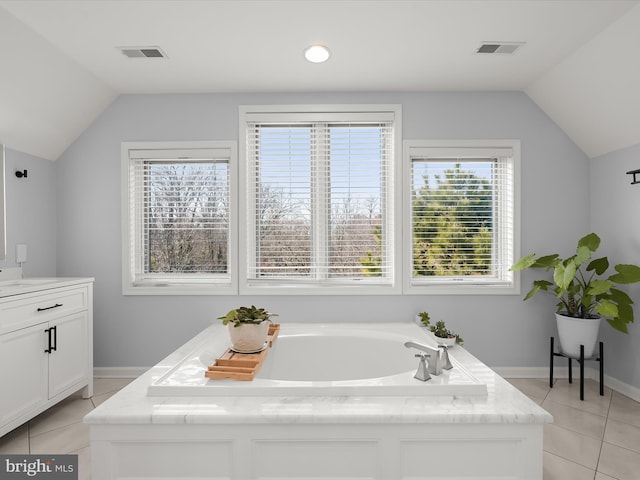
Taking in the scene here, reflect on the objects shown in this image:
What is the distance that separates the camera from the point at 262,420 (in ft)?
4.66

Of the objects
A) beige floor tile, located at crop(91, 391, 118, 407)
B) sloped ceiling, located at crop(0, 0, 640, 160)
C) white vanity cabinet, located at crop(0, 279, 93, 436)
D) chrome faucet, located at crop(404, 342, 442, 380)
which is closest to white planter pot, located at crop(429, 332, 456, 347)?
chrome faucet, located at crop(404, 342, 442, 380)

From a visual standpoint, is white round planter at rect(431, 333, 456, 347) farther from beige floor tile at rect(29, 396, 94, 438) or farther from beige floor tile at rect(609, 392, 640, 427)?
beige floor tile at rect(29, 396, 94, 438)

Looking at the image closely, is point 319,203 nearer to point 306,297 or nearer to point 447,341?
point 306,297

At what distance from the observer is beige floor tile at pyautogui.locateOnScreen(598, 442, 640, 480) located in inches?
70.4

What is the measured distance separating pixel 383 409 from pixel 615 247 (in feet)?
7.94

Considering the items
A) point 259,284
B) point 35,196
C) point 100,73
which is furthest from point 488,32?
point 35,196

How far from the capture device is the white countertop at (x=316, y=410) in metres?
1.42

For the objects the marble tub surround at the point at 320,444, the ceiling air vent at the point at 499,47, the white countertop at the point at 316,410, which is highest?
the ceiling air vent at the point at 499,47

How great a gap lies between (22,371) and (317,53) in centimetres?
261

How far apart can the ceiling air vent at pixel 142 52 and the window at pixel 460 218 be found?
199 cm

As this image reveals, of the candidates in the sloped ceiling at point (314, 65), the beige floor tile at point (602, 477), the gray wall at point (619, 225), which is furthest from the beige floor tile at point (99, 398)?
the gray wall at point (619, 225)

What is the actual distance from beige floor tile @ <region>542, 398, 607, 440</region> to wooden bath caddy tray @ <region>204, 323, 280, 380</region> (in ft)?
6.18

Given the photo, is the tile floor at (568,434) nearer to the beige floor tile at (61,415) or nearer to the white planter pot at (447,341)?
the beige floor tile at (61,415)

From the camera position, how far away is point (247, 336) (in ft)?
6.74
